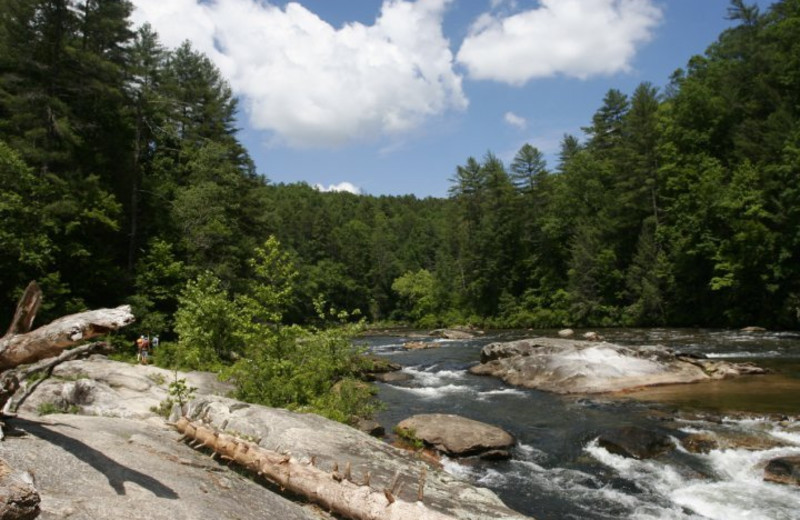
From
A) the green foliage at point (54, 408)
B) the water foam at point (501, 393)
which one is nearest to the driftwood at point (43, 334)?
the green foliage at point (54, 408)

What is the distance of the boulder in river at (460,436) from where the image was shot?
1284 centimetres

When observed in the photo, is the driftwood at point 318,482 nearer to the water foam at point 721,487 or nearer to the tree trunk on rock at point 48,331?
the tree trunk on rock at point 48,331

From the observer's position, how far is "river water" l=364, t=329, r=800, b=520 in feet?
32.1

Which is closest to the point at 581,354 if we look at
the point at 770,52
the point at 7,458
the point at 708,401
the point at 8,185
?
the point at 708,401

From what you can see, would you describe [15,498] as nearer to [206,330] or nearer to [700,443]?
[700,443]

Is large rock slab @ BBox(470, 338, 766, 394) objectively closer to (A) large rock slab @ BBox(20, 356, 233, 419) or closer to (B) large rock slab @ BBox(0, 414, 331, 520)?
(A) large rock slab @ BBox(20, 356, 233, 419)

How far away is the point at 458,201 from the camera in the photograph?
2886 inches

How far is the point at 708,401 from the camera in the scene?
16266 mm

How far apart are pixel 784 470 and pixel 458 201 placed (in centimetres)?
6420

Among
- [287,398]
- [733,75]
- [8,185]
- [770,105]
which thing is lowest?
[287,398]

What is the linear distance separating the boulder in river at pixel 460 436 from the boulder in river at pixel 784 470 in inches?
212

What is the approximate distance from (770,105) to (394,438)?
43.5 metres

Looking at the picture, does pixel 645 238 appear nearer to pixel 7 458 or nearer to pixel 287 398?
pixel 287 398

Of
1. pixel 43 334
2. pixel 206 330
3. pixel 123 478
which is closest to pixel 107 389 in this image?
pixel 206 330
